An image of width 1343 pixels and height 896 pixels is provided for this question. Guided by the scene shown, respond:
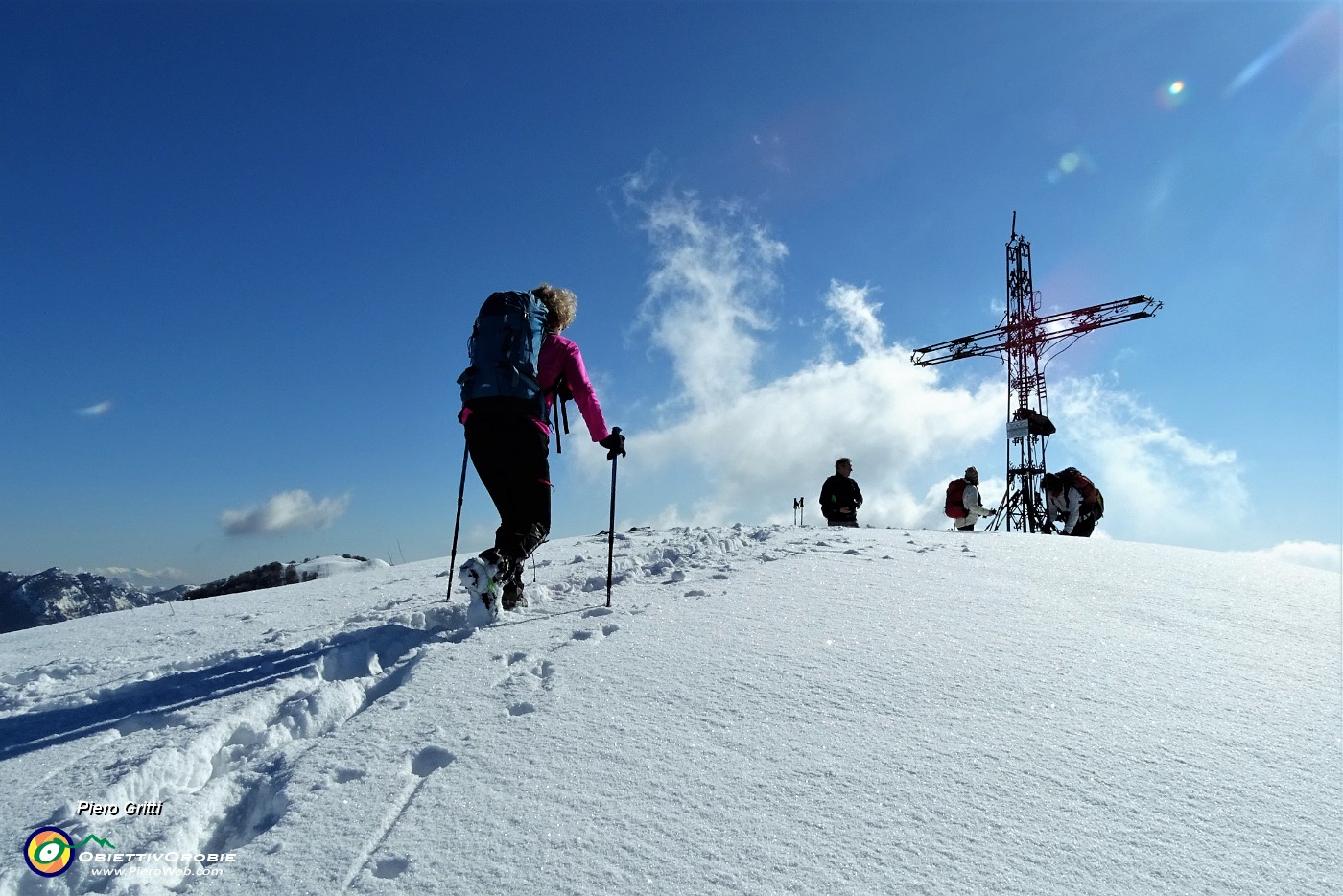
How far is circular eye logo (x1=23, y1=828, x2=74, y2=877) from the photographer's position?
146cm

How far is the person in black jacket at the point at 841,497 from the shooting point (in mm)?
8844

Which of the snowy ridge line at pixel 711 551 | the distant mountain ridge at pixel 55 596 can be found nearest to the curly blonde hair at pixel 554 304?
the snowy ridge line at pixel 711 551

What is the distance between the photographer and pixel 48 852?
1.51 m

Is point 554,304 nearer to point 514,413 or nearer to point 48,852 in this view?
point 514,413

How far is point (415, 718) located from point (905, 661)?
1.79 m

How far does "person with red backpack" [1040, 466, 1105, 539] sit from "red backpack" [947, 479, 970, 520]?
55.6 inches

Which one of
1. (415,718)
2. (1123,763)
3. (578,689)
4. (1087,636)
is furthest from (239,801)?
(1087,636)

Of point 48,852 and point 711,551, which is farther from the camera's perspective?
point 711,551

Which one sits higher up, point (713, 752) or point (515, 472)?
point (515, 472)

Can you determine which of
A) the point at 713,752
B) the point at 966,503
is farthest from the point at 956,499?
the point at 713,752

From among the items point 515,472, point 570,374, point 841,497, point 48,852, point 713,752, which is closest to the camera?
point 48,852

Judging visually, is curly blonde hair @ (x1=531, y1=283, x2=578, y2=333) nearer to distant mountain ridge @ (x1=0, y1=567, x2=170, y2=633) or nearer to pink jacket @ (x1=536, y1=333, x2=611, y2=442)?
pink jacket @ (x1=536, y1=333, x2=611, y2=442)

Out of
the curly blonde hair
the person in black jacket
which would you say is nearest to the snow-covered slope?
the curly blonde hair

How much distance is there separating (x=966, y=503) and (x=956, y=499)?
0.31m
